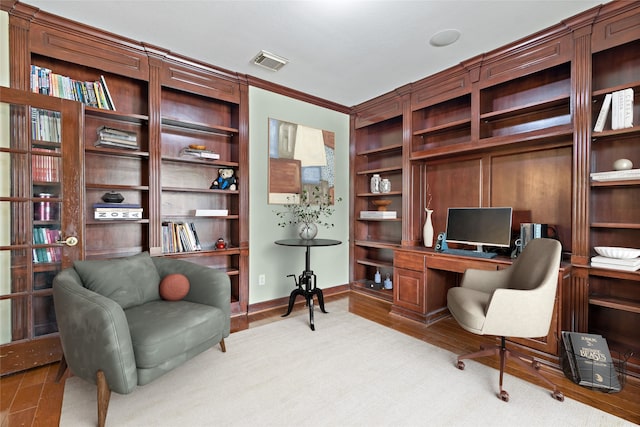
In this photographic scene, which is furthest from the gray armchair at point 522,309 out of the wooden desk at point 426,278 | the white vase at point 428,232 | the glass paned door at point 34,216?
the glass paned door at point 34,216

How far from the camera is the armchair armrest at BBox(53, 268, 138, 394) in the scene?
1611mm

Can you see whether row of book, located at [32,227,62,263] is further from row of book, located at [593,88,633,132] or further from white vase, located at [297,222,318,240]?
row of book, located at [593,88,633,132]

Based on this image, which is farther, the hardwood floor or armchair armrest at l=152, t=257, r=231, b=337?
armchair armrest at l=152, t=257, r=231, b=337

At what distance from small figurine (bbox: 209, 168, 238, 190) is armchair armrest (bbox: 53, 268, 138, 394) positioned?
1.78 m

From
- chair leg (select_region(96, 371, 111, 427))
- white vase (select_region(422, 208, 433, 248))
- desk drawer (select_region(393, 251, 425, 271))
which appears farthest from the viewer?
white vase (select_region(422, 208, 433, 248))

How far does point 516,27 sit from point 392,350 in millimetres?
2892

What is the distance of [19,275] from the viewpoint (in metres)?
2.26

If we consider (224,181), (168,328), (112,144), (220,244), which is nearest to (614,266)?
(168,328)

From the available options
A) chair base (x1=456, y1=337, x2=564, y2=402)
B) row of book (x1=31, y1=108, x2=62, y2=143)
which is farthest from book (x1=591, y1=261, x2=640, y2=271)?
row of book (x1=31, y1=108, x2=62, y2=143)

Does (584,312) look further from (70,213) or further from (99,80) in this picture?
(99,80)

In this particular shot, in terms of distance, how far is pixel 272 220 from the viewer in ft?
12.2

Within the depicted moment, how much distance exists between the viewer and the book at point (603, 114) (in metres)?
2.27

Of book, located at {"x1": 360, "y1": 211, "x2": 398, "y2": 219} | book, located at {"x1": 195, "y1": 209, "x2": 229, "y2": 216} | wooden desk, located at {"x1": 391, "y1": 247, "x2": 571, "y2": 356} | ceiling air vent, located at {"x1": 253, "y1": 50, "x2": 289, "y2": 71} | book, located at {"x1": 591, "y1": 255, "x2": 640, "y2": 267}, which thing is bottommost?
wooden desk, located at {"x1": 391, "y1": 247, "x2": 571, "y2": 356}

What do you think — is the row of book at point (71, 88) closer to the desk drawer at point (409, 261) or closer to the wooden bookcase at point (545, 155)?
the wooden bookcase at point (545, 155)
